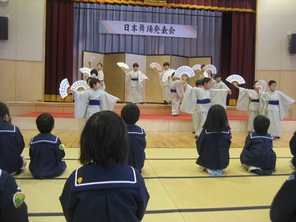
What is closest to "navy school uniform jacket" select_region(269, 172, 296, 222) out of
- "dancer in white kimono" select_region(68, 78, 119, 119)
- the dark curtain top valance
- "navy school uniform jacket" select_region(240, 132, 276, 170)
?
"navy school uniform jacket" select_region(240, 132, 276, 170)

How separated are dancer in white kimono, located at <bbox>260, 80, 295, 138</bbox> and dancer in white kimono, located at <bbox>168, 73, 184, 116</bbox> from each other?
8.15 ft

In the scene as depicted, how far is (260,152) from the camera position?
14.3ft

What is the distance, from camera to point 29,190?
3.45 meters

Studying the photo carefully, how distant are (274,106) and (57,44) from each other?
7039 millimetres

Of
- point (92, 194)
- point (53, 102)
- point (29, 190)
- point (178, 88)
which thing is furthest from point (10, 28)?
point (92, 194)

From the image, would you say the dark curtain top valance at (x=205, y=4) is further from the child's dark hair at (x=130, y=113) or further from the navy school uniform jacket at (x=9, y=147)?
the navy school uniform jacket at (x=9, y=147)

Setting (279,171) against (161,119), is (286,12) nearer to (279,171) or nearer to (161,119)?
(161,119)

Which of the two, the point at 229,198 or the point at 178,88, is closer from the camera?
the point at 229,198

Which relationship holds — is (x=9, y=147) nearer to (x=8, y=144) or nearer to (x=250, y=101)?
(x=8, y=144)

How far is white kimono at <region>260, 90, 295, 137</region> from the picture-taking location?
7887mm

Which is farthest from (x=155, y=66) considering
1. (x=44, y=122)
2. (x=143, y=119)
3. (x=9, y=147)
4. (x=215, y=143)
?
(x=9, y=147)

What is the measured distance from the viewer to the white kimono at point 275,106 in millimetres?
7887

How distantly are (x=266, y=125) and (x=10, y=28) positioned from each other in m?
8.88

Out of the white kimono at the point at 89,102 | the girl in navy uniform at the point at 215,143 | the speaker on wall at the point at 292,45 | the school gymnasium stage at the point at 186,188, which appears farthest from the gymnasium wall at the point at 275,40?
the girl in navy uniform at the point at 215,143
